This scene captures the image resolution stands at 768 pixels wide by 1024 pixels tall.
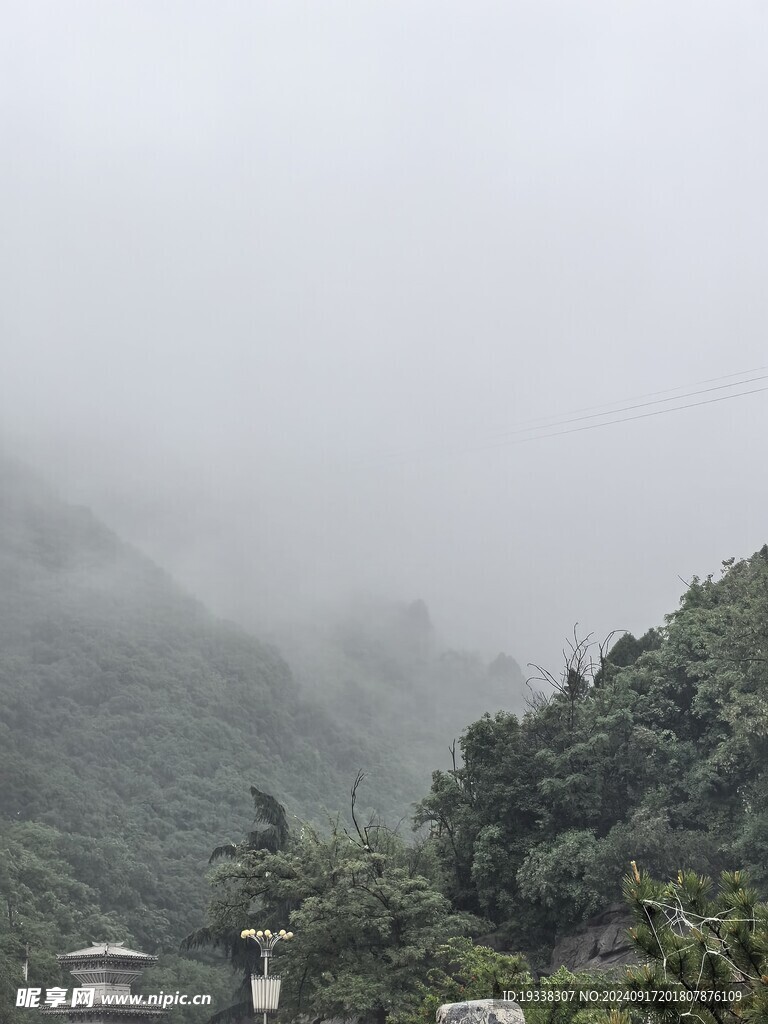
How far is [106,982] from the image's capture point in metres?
39.2

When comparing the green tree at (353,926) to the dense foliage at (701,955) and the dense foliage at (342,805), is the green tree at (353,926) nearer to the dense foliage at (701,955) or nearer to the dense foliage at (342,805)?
the dense foliage at (342,805)

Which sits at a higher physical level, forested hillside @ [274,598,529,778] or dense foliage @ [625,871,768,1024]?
forested hillside @ [274,598,529,778]

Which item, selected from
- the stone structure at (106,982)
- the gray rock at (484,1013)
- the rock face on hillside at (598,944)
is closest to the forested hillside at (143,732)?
the stone structure at (106,982)

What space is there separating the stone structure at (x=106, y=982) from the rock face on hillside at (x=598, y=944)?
1372 centimetres

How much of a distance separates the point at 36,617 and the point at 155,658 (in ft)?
46.8

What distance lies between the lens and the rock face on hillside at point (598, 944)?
36438 millimetres

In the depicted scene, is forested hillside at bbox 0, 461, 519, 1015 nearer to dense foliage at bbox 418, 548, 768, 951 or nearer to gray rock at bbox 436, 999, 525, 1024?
dense foliage at bbox 418, 548, 768, 951

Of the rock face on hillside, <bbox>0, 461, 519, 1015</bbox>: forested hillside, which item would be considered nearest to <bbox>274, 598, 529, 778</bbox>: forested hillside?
<bbox>0, 461, 519, 1015</bbox>: forested hillside

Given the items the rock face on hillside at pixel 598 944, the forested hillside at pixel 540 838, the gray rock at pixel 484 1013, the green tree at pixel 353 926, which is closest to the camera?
the gray rock at pixel 484 1013

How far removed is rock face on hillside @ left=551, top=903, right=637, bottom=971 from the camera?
1435 inches

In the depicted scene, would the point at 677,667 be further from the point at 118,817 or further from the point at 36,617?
the point at 36,617

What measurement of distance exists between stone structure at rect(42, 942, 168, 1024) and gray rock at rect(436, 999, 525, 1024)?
25976 millimetres

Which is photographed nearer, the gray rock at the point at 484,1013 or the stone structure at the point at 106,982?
the gray rock at the point at 484,1013

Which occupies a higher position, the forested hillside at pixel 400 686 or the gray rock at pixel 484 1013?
the forested hillside at pixel 400 686
